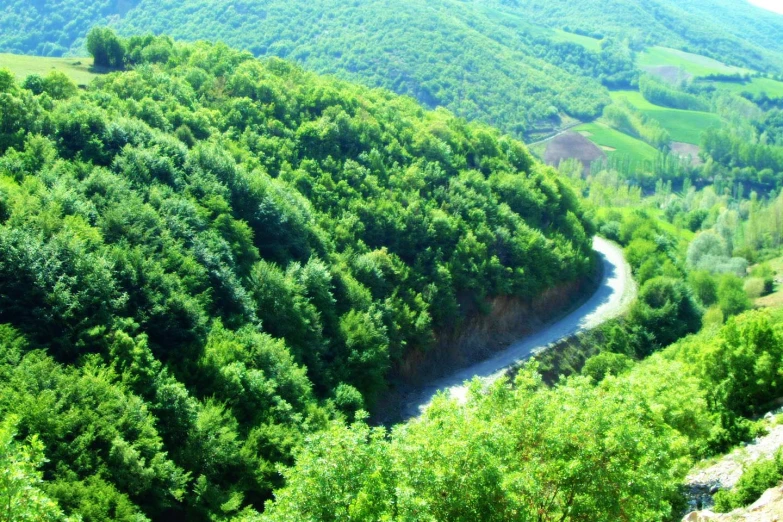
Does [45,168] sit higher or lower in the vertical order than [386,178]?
higher

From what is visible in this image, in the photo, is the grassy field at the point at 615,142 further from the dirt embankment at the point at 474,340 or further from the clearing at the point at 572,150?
the dirt embankment at the point at 474,340

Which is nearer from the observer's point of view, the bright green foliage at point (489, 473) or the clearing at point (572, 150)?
the bright green foliage at point (489, 473)

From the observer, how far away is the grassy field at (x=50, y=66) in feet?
194

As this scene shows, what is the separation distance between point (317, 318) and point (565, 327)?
2785cm

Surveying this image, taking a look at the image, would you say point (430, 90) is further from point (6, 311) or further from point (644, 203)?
point (6, 311)

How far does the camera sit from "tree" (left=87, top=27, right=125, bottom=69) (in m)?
64.6

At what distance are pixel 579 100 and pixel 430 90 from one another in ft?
189

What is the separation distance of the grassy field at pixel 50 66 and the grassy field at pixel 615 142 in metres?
137

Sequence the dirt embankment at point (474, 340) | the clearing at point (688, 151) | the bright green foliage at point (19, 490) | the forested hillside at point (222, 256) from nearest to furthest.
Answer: the bright green foliage at point (19, 490)
the forested hillside at point (222, 256)
the dirt embankment at point (474, 340)
the clearing at point (688, 151)

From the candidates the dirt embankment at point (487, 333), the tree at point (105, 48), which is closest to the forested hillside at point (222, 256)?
the tree at point (105, 48)

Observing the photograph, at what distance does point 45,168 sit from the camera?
40.1m

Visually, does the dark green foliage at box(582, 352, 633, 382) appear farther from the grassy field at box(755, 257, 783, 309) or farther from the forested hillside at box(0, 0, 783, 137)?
the forested hillside at box(0, 0, 783, 137)

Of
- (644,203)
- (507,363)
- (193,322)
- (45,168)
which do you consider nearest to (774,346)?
(507,363)

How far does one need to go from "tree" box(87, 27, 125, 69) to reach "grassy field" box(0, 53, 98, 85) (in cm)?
128
